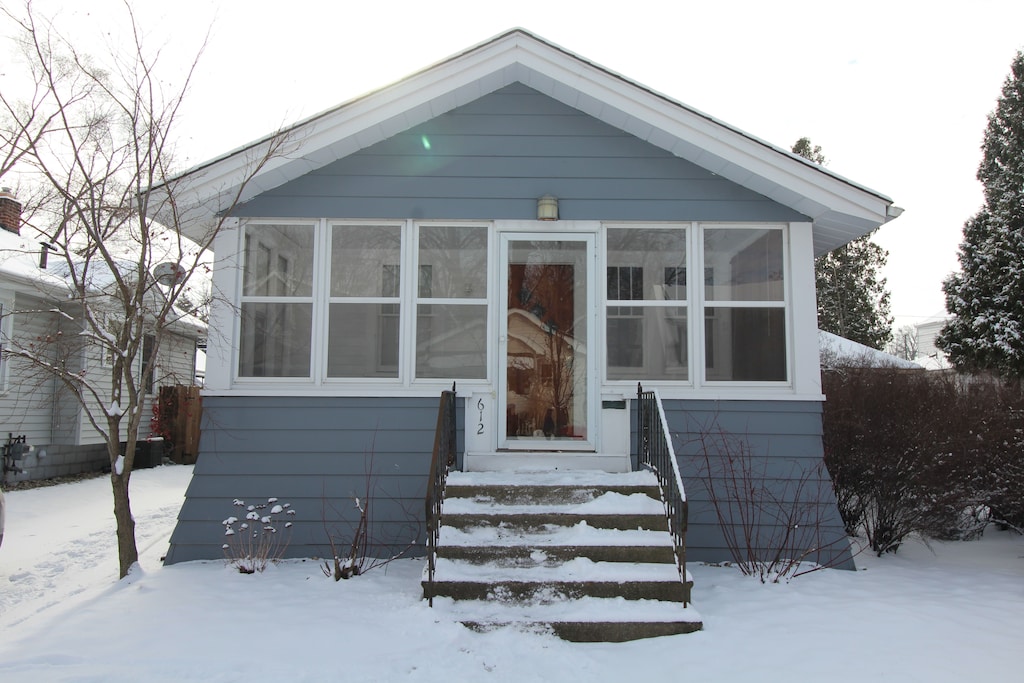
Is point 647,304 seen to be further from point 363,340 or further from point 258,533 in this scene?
point 258,533

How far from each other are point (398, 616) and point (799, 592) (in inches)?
114

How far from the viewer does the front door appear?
6.29m

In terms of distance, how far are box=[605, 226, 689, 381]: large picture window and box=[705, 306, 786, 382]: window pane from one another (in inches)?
10.1

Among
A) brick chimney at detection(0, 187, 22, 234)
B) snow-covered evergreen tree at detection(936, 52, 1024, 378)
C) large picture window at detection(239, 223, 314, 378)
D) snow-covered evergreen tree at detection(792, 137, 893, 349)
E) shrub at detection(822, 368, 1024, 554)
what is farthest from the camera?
snow-covered evergreen tree at detection(792, 137, 893, 349)

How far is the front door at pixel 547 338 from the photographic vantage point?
6.29 m

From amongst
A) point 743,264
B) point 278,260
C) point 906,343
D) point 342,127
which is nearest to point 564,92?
point 342,127

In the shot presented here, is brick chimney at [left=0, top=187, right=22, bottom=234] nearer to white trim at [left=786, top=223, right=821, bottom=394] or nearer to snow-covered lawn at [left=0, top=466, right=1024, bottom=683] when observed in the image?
snow-covered lawn at [left=0, top=466, right=1024, bottom=683]

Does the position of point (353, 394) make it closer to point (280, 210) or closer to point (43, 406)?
point (280, 210)

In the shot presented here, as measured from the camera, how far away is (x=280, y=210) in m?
6.30

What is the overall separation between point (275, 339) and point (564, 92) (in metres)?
3.48

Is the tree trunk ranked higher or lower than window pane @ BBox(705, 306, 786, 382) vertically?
lower

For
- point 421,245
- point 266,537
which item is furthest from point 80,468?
point 421,245

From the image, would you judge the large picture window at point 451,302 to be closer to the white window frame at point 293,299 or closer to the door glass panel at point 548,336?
the door glass panel at point 548,336

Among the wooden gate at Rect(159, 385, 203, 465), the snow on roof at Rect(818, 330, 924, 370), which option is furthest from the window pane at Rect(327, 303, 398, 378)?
the snow on roof at Rect(818, 330, 924, 370)
